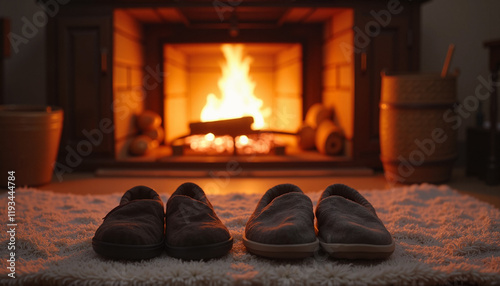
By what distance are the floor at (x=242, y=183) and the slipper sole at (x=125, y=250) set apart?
1.21 metres

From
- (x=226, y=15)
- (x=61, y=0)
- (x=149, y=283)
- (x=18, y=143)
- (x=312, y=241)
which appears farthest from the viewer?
(x=226, y=15)

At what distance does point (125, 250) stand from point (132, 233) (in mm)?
46

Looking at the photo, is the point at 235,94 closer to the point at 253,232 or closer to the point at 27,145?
the point at 27,145

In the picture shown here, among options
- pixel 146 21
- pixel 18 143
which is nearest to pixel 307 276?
pixel 18 143

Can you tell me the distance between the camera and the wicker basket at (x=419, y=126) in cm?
275

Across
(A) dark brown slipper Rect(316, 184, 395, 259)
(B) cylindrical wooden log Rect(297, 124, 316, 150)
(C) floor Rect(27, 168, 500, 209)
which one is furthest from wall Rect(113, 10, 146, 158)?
(A) dark brown slipper Rect(316, 184, 395, 259)

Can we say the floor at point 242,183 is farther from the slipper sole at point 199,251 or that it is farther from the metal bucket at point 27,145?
the slipper sole at point 199,251

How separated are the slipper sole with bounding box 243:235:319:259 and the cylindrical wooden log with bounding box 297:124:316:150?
2270mm

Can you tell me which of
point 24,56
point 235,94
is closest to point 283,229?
point 235,94

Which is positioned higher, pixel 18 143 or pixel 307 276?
pixel 18 143

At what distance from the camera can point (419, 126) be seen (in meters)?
2.76

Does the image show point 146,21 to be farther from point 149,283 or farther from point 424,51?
point 149,283

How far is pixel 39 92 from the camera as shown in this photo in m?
3.70

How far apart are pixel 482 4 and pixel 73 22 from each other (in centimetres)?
278
